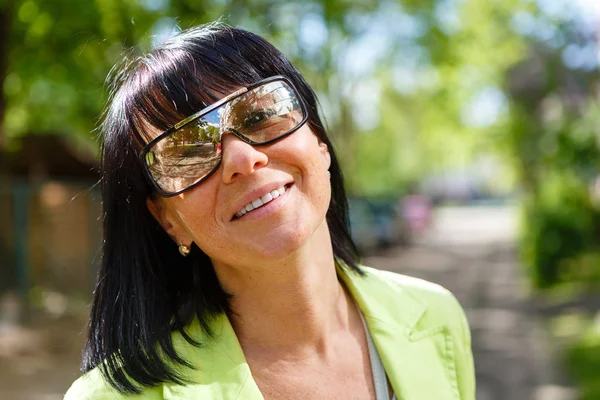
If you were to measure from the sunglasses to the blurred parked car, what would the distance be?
19.9 metres

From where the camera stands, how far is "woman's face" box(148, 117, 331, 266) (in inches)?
64.7

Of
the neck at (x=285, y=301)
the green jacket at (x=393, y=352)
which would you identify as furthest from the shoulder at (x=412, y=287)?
the neck at (x=285, y=301)

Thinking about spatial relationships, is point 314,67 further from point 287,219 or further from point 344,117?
point 287,219

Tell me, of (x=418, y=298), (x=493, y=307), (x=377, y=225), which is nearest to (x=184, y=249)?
(x=418, y=298)

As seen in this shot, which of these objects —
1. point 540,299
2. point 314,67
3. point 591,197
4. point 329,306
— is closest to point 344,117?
point 314,67

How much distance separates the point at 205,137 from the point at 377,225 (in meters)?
23.0

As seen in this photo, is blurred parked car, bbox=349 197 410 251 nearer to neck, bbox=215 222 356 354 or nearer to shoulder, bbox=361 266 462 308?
shoulder, bbox=361 266 462 308

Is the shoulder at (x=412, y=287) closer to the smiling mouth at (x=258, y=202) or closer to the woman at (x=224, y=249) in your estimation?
the woman at (x=224, y=249)

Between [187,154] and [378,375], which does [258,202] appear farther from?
[378,375]

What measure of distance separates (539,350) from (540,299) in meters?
3.47

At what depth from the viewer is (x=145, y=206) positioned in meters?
1.80

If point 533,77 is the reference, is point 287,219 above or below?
above

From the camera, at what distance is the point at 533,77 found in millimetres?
10227

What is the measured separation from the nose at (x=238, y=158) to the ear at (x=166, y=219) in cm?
22
